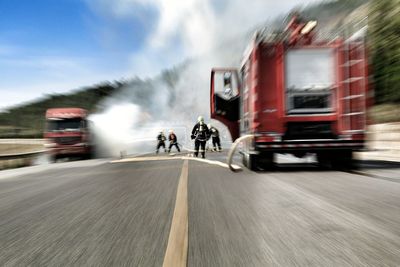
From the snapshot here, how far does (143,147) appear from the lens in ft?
122

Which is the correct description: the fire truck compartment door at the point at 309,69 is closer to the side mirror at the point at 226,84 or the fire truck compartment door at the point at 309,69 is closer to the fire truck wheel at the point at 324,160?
the fire truck wheel at the point at 324,160

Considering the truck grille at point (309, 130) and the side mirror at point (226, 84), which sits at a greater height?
the side mirror at point (226, 84)

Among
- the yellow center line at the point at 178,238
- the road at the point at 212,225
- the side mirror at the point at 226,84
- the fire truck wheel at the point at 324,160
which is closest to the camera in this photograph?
the yellow center line at the point at 178,238

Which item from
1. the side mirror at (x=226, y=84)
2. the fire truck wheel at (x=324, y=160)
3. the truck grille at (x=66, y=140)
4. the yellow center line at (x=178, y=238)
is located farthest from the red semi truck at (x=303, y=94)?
the truck grille at (x=66, y=140)

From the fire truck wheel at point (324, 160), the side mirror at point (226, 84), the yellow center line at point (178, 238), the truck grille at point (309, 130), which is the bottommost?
the yellow center line at point (178, 238)

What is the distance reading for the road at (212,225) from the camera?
351 centimetres

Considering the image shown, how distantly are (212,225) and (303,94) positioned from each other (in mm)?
6786

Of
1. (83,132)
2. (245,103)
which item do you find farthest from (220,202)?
(83,132)

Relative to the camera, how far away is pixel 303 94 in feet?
35.8

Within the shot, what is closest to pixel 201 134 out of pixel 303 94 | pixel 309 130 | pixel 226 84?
pixel 226 84

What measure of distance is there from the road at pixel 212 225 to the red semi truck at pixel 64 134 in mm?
18754

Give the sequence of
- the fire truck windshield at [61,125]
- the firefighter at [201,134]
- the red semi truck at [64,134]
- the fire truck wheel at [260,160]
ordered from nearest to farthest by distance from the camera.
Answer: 1. the fire truck wheel at [260,160]
2. the firefighter at [201,134]
3. the red semi truck at [64,134]
4. the fire truck windshield at [61,125]

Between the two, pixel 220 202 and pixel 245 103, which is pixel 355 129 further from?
pixel 220 202

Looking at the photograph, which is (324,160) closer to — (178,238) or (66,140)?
(178,238)
